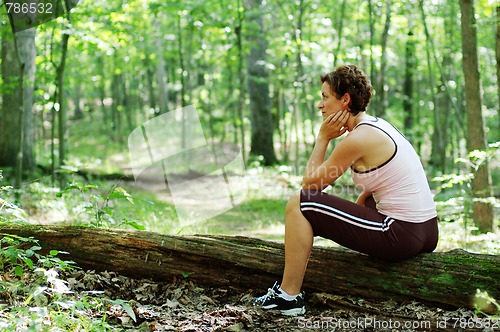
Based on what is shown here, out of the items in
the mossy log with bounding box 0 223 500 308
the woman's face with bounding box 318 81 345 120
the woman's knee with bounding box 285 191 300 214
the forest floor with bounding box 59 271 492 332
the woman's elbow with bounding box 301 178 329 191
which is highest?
the woman's face with bounding box 318 81 345 120

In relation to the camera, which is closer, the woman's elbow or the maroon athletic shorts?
the maroon athletic shorts

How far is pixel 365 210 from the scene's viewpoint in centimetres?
352

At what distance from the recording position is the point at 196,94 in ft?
78.2

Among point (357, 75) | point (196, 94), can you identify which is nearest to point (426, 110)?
point (196, 94)

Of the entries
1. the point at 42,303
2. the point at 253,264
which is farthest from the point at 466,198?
the point at 42,303

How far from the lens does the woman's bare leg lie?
352cm

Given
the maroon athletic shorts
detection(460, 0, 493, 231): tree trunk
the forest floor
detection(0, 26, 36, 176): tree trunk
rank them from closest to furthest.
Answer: the forest floor
the maroon athletic shorts
detection(460, 0, 493, 231): tree trunk
detection(0, 26, 36, 176): tree trunk

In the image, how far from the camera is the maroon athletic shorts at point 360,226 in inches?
137

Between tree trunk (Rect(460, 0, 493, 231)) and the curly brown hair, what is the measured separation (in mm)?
4104

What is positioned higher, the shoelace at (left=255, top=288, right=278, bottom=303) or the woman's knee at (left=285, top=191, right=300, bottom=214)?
the woman's knee at (left=285, top=191, right=300, bottom=214)

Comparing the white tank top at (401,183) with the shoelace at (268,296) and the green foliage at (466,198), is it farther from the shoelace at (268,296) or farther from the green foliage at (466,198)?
the green foliage at (466,198)

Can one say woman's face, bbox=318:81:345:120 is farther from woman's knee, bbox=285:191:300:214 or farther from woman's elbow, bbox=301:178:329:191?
woman's knee, bbox=285:191:300:214

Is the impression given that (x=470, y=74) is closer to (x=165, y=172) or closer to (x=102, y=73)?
(x=165, y=172)

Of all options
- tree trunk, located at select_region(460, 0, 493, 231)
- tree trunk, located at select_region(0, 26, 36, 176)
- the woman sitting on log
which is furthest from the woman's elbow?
tree trunk, located at select_region(0, 26, 36, 176)
